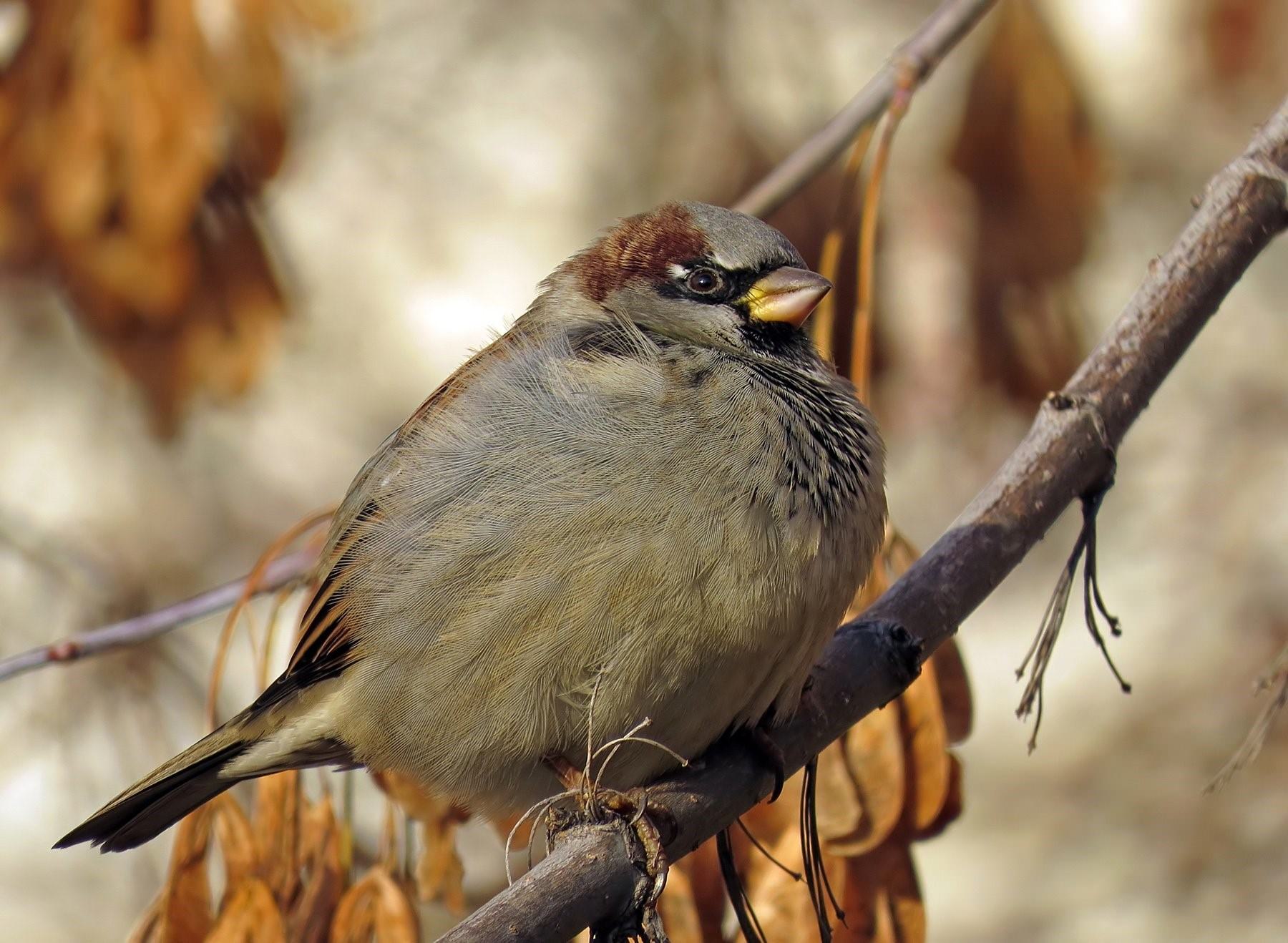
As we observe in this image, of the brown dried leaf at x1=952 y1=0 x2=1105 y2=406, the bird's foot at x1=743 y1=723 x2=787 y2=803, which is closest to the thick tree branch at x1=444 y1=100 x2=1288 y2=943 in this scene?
the bird's foot at x1=743 y1=723 x2=787 y2=803

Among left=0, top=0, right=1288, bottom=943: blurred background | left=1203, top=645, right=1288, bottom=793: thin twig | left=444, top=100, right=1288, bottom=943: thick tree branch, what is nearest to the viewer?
left=1203, top=645, right=1288, bottom=793: thin twig

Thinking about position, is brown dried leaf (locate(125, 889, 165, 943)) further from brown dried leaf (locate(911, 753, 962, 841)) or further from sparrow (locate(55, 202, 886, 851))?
brown dried leaf (locate(911, 753, 962, 841))

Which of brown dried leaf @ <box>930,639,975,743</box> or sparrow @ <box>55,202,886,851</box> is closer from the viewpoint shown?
sparrow @ <box>55,202,886,851</box>

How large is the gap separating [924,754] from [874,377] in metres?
2.58

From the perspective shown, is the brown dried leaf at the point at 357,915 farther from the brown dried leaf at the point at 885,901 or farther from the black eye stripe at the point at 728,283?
the black eye stripe at the point at 728,283

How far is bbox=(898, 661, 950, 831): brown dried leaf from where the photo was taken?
2.34 m

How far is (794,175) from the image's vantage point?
2975 mm

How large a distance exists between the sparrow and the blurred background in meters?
1.73

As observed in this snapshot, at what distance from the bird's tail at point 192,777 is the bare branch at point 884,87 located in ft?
4.57

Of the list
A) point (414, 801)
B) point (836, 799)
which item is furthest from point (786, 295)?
point (414, 801)

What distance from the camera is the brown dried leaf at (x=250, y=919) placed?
2.29 m

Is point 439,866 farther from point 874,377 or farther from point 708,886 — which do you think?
point 874,377

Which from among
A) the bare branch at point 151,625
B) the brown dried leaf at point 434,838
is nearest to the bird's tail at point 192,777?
the brown dried leaf at point 434,838

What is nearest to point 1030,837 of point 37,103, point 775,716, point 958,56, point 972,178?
point 972,178
